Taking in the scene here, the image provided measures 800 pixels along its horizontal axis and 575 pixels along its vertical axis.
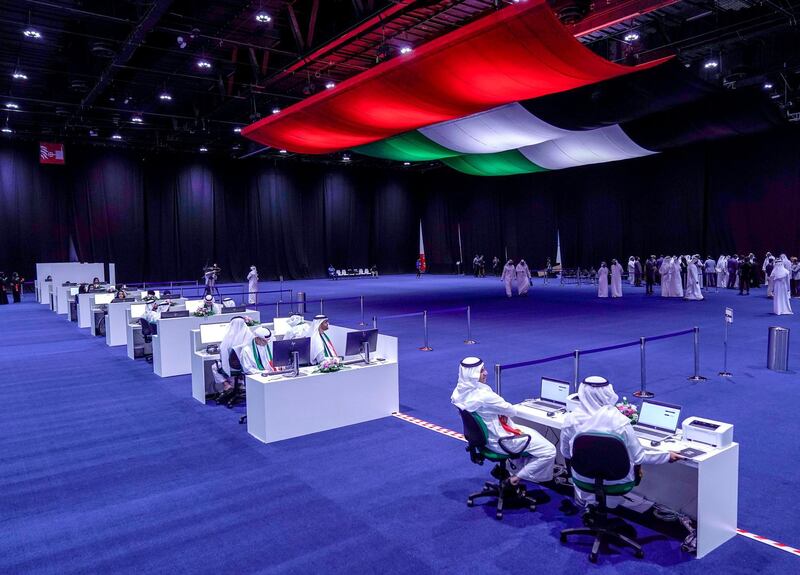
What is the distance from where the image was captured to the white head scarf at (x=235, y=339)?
24.3 ft

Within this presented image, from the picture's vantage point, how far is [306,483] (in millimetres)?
5125

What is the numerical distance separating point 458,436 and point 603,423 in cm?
265

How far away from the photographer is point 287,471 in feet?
17.8

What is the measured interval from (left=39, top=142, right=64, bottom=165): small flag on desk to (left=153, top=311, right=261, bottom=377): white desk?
20.5 meters

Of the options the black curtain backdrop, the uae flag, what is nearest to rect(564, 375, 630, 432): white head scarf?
the black curtain backdrop

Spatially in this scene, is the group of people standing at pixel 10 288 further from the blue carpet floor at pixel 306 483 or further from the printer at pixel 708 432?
the printer at pixel 708 432

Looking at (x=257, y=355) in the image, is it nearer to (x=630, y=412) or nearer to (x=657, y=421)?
(x=630, y=412)

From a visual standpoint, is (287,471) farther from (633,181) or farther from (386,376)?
(633,181)

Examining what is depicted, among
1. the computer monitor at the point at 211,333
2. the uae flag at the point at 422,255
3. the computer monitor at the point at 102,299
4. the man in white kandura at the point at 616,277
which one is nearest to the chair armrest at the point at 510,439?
the computer monitor at the point at 211,333

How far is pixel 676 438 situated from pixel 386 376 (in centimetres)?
368

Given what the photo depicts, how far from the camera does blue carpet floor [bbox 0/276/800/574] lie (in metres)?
3.89

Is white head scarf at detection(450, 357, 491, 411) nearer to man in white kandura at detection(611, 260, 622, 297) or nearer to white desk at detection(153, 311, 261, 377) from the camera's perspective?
→ white desk at detection(153, 311, 261, 377)

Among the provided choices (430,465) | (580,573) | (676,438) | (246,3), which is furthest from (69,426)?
(246,3)

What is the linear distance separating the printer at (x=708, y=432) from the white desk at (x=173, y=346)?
7.51 m
